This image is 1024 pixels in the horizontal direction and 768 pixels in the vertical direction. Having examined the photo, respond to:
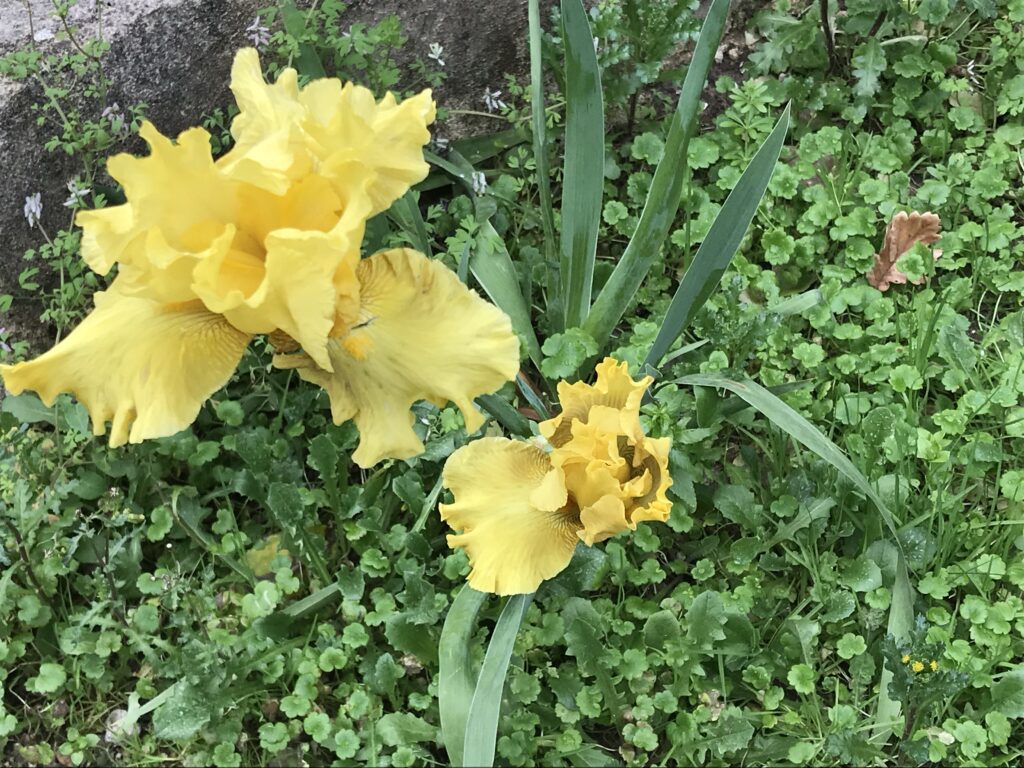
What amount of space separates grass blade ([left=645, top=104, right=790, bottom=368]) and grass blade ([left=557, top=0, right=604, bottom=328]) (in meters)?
0.25

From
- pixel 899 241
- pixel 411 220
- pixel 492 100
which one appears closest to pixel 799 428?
pixel 899 241

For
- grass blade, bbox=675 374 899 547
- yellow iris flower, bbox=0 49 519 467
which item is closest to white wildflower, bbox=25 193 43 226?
yellow iris flower, bbox=0 49 519 467

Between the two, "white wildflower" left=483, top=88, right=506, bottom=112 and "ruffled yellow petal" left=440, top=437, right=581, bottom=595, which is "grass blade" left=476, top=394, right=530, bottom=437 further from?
"white wildflower" left=483, top=88, right=506, bottom=112

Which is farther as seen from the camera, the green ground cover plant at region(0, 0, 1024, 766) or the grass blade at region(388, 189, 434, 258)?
the grass blade at region(388, 189, 434, 258)

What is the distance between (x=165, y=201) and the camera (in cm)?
103

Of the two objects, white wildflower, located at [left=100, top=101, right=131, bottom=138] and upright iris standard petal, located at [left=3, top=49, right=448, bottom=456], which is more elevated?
white wildflower, located at [left=100, top=101, right=131, bottom=138]

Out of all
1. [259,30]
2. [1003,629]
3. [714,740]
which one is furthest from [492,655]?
[259,30]

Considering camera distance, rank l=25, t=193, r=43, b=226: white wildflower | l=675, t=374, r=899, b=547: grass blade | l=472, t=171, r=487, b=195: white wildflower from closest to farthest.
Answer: l=675, t=374, r=899, b=547: grass blade
l=25, t=193, r=43, b=226: white wildflower
l=472, t=171, r=487, b=195: white wildflower

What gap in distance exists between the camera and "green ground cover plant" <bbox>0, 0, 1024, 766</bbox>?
5.38 feet

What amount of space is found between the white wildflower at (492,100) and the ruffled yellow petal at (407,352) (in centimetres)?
106

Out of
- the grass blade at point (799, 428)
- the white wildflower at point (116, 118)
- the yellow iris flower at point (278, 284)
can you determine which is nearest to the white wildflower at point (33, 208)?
the white wildflower at point (116, 118)

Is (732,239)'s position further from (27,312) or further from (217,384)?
(27,312)

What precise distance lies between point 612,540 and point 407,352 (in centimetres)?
77

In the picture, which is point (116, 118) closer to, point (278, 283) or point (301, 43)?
point (301, 43)
